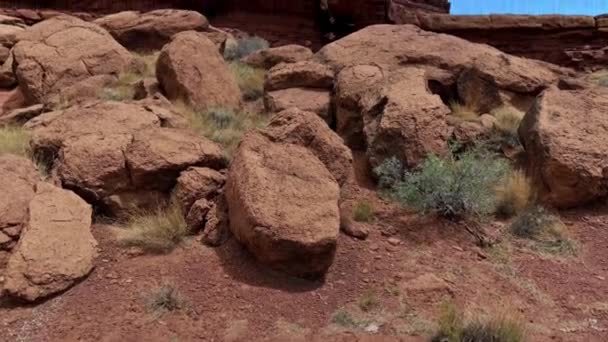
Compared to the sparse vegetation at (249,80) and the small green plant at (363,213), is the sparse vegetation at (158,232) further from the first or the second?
the sparse vegetation at (249,80)

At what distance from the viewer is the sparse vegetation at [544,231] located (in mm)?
6160

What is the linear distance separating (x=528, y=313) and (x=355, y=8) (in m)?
12.2

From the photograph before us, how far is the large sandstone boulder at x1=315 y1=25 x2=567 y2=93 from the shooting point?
30.8ft

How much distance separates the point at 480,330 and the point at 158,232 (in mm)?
2988

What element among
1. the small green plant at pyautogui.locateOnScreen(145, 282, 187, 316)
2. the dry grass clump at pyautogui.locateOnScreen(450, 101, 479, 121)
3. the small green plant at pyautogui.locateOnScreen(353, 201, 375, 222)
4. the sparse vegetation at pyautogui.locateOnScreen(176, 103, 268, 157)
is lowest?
the small green plant at pyautogui.locateOnScreen(145, 282, 187, 316)

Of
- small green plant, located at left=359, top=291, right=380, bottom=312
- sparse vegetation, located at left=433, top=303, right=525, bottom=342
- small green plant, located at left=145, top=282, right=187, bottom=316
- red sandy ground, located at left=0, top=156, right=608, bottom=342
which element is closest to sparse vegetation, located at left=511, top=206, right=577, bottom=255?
red sandy ground, located at left=0, top=156, right=608, bottom=342

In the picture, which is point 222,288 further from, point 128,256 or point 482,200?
point 482,200

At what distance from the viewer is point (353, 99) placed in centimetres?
838

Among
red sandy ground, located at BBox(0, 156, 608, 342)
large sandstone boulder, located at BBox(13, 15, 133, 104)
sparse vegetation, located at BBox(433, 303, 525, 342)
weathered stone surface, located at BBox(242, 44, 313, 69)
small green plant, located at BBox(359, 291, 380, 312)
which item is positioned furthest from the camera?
weathered stone surface, located at BBox(242, 44, 313, 69)

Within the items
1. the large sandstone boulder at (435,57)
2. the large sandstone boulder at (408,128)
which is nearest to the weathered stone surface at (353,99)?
the large sandstone boulder at (408,128)

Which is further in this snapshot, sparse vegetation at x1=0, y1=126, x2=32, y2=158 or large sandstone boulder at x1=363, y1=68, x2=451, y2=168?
large sandstone boulder at x1=363, y1=68, x2=451, y2=168

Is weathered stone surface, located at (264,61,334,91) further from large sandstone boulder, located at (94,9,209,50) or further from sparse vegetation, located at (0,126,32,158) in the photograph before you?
large sandstone boulder, located at (94,9,209,50)

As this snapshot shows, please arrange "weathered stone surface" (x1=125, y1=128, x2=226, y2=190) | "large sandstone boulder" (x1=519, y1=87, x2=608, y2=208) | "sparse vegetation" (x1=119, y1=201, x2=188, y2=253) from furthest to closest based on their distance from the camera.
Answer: "large sandstone boulder" (x1=519, y1=87, x2=608, y2=208)
"weathered stone surface" (x1=125, y1=128, x2=226, y2=190)
"sparse vegetation" (x1=119, y1=201, x2=188, y2=253)

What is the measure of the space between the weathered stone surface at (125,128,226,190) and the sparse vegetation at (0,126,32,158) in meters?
1.32
